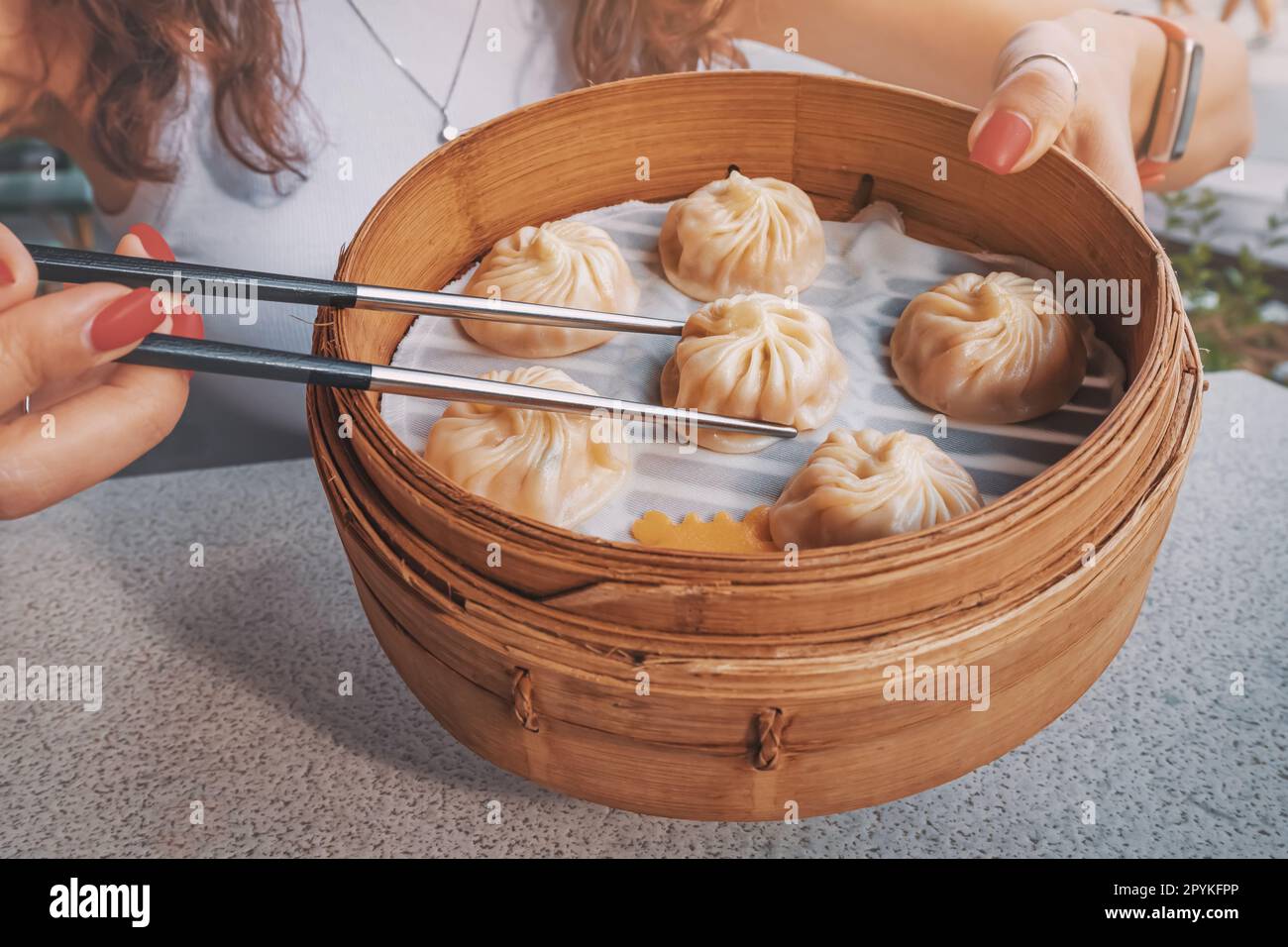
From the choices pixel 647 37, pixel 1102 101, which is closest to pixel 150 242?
pixel 647 37

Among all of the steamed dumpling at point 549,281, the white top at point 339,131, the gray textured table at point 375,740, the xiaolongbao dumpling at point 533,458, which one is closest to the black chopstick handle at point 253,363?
the xiaolongbao dumpling at point 533,458

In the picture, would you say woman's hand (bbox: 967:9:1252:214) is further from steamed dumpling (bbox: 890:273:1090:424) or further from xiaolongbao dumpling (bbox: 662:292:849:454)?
xiaolongbao dumpling (bbox: 662:292:849:454)

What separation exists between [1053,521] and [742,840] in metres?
0.51

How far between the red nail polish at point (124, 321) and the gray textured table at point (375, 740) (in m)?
0.52

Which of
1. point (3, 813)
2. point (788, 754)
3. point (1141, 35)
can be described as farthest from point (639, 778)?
point (1141, 35)

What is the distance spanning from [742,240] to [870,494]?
46 centimetres

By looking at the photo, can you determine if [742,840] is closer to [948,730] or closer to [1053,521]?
[948,730]

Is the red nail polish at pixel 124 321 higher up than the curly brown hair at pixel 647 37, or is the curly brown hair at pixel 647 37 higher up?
the curly brown hair at pixel 647 37

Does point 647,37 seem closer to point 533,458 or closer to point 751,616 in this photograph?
point 533,458

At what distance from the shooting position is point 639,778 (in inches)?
35.7

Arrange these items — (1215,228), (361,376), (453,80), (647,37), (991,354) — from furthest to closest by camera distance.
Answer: (1215,228) → (647,37) → (453,80) → (991,354) → (361,376)

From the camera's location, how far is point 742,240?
1.36 metres

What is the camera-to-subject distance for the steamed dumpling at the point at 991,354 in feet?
3.96

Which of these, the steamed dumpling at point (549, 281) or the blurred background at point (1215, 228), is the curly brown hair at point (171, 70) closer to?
the blurred background at point (1215, 228)
